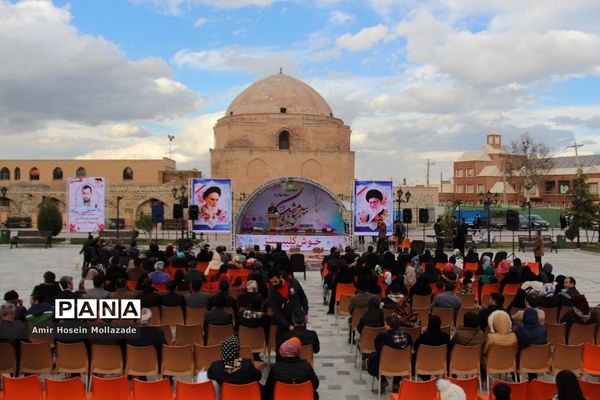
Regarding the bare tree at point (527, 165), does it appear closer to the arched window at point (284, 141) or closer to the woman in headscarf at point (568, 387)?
the arched window at point (284, 141)

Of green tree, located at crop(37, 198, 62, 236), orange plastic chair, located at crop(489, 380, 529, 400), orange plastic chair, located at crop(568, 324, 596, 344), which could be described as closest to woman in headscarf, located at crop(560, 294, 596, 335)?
orange plastic chair, located at crop(568, 324, 596, 344)

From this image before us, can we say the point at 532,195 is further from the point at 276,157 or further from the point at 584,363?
the point at 584,363

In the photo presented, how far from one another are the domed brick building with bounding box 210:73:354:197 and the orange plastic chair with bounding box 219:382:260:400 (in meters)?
38.2

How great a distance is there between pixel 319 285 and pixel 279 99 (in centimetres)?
3071

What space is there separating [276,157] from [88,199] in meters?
21.5

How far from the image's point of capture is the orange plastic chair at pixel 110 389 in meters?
5.55

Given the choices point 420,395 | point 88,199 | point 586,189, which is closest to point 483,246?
point 586,189

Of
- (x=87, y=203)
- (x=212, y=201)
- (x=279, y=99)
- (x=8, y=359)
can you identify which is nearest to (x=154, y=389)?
(x=8, y=359)

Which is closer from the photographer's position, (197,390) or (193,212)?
(197,390)

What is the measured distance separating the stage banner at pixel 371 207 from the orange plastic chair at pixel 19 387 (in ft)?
64.0

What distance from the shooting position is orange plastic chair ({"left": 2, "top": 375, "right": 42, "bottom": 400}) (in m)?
5.47

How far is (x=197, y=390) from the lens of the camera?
543cm

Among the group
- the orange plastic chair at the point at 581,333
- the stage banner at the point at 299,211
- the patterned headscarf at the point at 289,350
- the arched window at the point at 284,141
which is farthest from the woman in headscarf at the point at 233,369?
the arched window at the point at 284,141

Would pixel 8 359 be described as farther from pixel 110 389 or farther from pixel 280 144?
pixel 280 144
